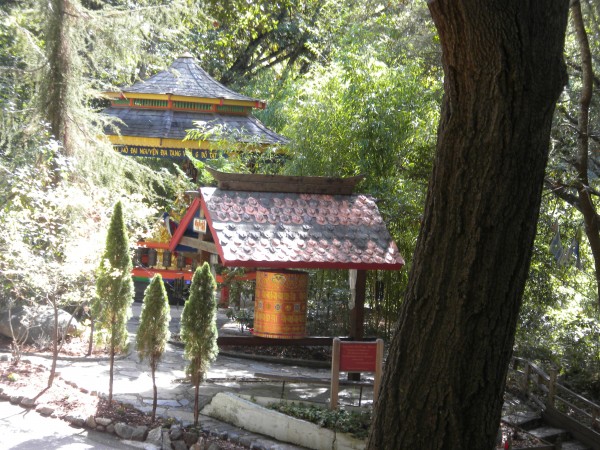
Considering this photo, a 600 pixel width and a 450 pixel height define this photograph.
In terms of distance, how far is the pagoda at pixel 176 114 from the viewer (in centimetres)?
1733

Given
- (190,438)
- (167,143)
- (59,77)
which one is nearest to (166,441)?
(190,438)

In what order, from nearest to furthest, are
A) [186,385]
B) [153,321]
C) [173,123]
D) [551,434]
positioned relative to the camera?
[153,321], [551,434], [186,385], [173,123]

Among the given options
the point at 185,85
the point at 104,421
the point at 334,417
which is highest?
the point at 185,85

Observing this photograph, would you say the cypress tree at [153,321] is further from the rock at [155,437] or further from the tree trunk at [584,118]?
the tree trunk at [584,118]

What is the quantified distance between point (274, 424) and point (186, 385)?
2.22 metres

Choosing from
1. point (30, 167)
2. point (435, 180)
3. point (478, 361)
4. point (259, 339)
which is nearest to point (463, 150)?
point (435, 180)

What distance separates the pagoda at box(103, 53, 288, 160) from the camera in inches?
682

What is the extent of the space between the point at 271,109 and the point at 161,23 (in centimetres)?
901

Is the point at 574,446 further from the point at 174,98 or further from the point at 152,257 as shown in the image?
the point at 174,98

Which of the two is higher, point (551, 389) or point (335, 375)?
point (335, 375)

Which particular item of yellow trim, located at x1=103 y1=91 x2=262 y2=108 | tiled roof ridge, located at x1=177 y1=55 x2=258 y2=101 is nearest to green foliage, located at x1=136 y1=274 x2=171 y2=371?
yellow trim, located at x1=103 y1=91 x2=262 y2=108

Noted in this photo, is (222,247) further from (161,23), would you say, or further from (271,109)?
(271,109)

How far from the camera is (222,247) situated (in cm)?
1013

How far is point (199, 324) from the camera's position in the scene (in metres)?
9.56
